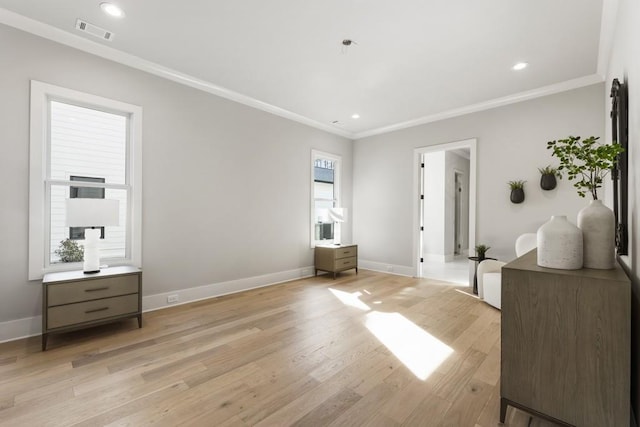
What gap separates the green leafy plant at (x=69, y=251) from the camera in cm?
298

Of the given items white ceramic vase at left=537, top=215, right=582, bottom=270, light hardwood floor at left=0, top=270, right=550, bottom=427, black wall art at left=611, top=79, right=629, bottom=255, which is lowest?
light hardwood floor at left=0, top=270, right=550, bottom=427

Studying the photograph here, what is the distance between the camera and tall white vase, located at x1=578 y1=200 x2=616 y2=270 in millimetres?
1548

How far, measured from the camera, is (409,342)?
2652mm

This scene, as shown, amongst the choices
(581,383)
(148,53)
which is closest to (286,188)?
(148,53)

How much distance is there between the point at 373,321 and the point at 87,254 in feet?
9.73

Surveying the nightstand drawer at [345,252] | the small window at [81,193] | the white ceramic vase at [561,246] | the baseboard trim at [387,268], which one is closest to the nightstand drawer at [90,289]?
the small window at [81,193]

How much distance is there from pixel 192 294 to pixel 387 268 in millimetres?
3559

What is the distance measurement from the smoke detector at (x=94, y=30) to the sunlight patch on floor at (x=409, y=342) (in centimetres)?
390

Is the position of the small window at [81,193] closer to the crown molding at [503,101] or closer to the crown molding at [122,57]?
the crown molding at [122,57]

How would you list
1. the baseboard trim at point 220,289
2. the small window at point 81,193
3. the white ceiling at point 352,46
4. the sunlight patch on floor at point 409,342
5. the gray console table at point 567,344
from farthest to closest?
the baseboard trim at point 220,289 < the small window at point 81,193 < the white ceiling at point 352,46 < the sunlight patch on floor at point 409,342 < the gray console table at point 567,344

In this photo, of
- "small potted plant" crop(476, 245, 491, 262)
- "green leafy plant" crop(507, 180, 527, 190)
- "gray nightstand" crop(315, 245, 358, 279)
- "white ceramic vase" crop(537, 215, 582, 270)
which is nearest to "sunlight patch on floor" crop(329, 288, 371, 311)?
"gray nightstand" crop(315, 245, 358, 279)

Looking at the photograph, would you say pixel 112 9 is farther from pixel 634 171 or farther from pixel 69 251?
pixel 634 171

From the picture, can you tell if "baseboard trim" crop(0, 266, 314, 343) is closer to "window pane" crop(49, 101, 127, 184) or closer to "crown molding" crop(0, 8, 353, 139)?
"window pane" crop(49, 101, 127, 184)

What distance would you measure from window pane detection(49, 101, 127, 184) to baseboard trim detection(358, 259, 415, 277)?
14.7ft
